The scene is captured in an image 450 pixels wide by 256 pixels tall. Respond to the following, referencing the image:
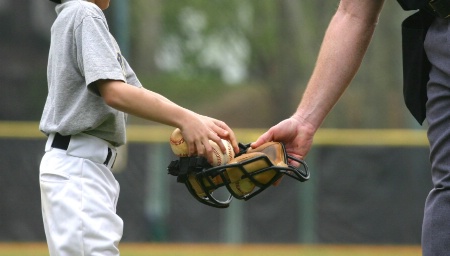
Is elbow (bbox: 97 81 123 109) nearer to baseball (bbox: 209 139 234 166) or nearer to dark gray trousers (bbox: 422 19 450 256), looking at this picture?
baseball (bbox: 209 139 234 166)

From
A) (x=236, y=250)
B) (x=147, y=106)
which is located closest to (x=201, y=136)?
(x=147, y=106)

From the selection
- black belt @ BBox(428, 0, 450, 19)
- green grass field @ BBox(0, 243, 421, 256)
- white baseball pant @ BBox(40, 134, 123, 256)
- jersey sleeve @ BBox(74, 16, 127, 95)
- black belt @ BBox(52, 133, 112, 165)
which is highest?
black belt @ BBox(428, 0, 450, 19)

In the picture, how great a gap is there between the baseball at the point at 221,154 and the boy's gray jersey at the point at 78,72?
0.45 m

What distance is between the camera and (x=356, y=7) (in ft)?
10.4

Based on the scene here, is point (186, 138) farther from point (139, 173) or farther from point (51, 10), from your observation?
point (51, 10)

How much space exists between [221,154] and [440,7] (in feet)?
2.95

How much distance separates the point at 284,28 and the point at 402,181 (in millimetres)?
9984

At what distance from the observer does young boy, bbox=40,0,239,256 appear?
11.7ft

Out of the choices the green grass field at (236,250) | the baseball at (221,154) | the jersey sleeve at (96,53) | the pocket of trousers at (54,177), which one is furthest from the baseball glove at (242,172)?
the green grass field at (236,250)

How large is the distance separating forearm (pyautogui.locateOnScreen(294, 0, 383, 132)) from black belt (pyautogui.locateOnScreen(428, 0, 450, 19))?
1.15ft

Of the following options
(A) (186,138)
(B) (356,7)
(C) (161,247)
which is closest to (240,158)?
(A) (186,138)

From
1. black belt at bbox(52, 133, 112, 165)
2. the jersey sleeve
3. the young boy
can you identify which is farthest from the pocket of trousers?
the jersey sleeve

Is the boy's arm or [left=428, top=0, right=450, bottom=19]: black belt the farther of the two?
the boy's arm

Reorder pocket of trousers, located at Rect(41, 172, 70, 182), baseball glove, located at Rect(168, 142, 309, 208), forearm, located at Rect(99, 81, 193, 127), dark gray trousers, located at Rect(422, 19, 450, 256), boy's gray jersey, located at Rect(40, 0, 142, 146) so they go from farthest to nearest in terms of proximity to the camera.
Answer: pocket of trousers, located at Rect(41, 172, 70, 182) < boy's gray jersey, located at Rect(40, 0, 142, 146) < forearm, located at Rect(99, 81, 193, 127) < baseball glove, located at Rect(168, 142, 309, 208) < dark gray trousers, located at Rect(422, 19, 450, 256)
